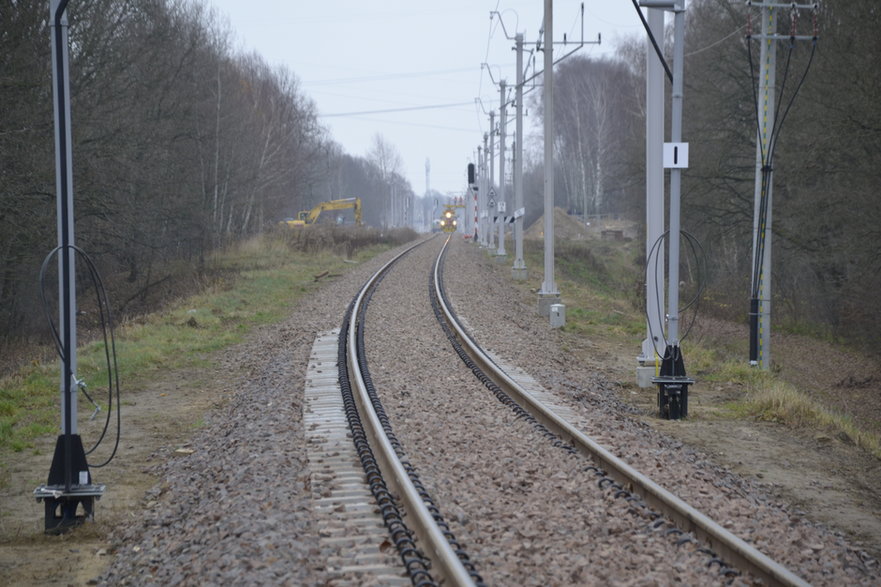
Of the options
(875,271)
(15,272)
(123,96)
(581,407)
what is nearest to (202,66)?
(123,96)

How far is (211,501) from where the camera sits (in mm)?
6594

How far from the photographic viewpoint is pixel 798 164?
67.5 ft

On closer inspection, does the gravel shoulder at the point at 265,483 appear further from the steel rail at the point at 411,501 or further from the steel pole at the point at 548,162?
the steel pole at the point at 548,162

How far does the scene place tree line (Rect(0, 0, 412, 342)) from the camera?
1767cm

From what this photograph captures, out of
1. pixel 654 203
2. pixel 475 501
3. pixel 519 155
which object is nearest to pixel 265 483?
pixel 475 501

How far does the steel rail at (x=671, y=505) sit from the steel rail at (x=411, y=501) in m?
1.62

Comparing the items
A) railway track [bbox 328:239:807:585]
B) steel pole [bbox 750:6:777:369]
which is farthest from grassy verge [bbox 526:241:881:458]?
railway track [bbox 328:239:807:585]

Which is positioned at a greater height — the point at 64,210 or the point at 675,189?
the point at 675,189

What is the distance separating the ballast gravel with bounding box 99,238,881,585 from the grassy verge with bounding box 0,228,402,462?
1971 mm

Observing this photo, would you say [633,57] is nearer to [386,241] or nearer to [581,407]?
[386,241]

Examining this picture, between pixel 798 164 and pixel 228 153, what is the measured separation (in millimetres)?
25754

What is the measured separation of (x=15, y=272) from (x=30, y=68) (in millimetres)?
5126

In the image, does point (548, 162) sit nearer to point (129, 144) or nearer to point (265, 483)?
point (129, 144)

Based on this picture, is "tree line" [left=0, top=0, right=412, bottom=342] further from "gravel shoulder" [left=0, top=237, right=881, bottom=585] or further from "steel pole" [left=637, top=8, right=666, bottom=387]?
"steel pole" [left=637, top=8, right=666, bottom=387]
